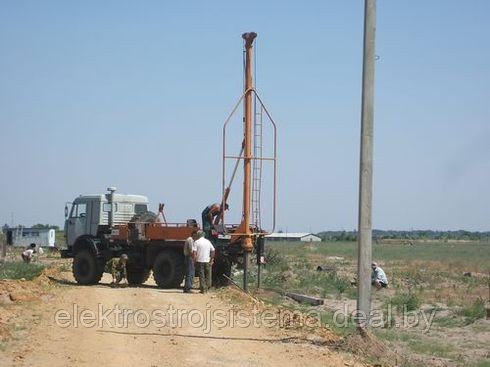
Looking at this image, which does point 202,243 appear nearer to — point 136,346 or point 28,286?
point 28,286

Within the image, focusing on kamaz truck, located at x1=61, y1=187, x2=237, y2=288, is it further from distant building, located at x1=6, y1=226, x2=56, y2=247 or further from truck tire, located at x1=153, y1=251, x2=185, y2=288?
distant building, located at x1=6, y1=226, x2=56, y2=247

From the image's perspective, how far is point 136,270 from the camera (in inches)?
945

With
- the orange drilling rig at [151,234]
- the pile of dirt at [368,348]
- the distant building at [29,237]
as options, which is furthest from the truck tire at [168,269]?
the distant building at [29,237]

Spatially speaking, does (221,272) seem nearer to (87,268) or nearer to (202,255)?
(202,255)

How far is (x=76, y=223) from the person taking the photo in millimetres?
25375

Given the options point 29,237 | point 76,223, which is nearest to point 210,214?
point 76,223

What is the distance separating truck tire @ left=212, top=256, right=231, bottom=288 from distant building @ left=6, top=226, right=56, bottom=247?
5103cm

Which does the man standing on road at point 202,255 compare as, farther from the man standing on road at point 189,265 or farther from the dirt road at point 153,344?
the dirt road at point 153,344

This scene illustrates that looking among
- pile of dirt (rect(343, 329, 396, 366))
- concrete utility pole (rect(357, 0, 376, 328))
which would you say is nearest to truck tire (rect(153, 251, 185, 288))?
pile of dirt (rect(343, 329, 396, 366))

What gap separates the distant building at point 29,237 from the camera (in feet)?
234

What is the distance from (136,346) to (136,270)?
41.3 ft

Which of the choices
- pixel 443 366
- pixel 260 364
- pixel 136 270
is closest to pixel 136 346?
pixel 260 364

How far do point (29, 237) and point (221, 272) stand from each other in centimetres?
5464

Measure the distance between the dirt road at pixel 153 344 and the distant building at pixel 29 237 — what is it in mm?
57024
